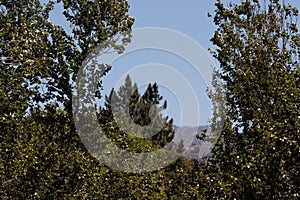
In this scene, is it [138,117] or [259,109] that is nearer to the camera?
[259,109]

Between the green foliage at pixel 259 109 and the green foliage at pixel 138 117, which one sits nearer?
the green foliage at pixel 259 109

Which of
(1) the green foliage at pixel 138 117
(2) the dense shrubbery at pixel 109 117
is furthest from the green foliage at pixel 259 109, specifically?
(1) the green foliage at pixel 138 117

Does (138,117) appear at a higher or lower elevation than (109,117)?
higher

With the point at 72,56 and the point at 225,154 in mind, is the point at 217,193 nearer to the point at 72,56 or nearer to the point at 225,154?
the point at 225,154

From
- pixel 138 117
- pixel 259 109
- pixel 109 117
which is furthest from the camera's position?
pixel 138 117

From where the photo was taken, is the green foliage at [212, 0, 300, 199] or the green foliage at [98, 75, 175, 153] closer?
the green foliage at [212, 0, 300, 199]

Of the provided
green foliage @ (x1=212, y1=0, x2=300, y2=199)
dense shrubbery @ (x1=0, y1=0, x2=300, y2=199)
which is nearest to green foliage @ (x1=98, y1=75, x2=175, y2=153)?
dense shrubbery @ (x1=0, y1=0, x2=300, y2=199)

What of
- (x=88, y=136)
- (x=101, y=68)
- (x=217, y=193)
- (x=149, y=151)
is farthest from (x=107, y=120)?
(x=217, y=193)

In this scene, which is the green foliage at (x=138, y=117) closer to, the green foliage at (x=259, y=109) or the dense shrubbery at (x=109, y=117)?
the dense shrubbery at (x=109, y=117)

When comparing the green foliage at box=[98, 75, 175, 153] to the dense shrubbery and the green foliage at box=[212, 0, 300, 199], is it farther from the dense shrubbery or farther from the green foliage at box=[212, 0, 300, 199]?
the green foliage at box=[212, 0, 300, 199]

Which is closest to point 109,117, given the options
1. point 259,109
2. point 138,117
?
point 259,109

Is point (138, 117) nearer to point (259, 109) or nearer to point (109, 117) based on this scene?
point (109, 117)

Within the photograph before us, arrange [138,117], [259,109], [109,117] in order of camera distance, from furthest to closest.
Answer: [138,117]
[109,117]
[259,109]

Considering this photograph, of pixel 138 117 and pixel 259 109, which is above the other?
pixel 138 117
